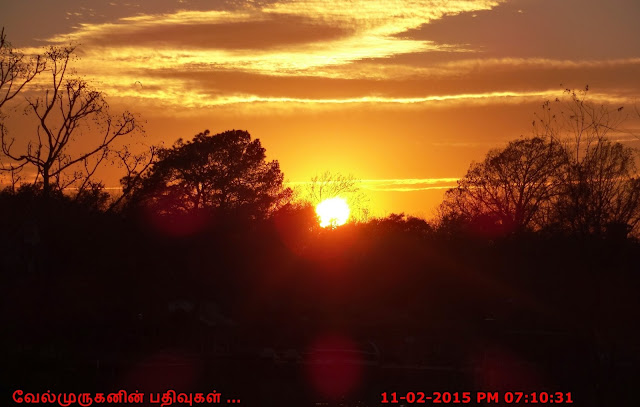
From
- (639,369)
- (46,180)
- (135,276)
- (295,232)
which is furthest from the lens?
(295,232)

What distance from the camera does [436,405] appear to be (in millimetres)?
31984

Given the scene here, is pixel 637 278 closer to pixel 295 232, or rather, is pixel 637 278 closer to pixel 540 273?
pixel 540 273

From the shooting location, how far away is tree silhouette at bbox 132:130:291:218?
6275cm

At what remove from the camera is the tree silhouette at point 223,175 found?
62.8m

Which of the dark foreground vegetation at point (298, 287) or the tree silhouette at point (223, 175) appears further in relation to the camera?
the tree silhouette at point (223, 175)

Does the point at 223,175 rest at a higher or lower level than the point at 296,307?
higher

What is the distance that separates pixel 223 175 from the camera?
213 ft

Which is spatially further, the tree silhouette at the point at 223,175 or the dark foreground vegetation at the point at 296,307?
the tree silhouette at the point at 223,175

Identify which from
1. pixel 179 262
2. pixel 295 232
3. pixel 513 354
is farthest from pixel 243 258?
pixel 513 354

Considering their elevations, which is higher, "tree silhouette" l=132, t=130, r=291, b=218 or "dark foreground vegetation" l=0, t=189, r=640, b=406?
"tree silhouette" l=132, t=130, r=291, b=218

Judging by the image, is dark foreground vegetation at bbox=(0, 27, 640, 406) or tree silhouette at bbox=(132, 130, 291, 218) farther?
tree silhouette at bbox=(132, 130, 291, 218)

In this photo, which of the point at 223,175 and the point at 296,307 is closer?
the point at 296,307

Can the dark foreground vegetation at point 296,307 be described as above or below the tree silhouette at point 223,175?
below

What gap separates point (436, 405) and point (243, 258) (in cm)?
2491
